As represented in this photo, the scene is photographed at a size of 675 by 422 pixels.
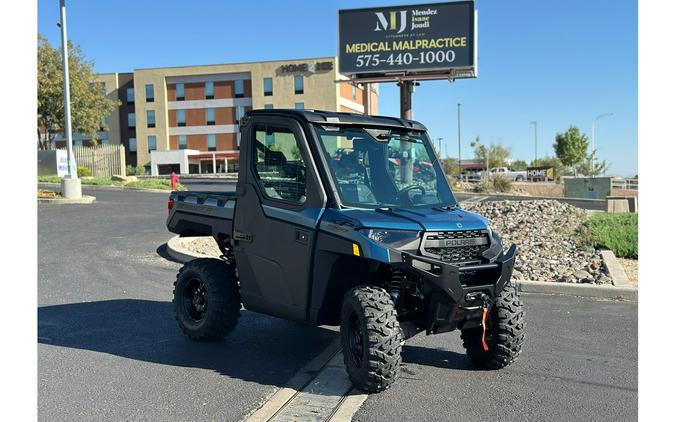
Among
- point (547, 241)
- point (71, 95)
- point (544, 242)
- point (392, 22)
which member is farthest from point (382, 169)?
point (71, 95)

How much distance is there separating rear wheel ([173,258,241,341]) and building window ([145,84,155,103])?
68.4 metres

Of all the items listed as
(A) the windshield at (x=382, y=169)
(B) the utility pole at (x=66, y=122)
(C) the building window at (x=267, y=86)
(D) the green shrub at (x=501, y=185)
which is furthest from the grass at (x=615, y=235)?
(C) the building window at (x=267, y=86)

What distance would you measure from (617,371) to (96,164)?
42.9 meters

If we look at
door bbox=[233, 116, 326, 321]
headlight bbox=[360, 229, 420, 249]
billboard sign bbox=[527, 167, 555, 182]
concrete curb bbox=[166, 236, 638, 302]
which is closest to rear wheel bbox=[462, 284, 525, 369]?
headlight bbox=[360, 229, 420, 249]

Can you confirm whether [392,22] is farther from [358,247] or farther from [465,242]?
[358,247]

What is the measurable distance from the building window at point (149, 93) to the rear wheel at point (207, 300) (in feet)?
224

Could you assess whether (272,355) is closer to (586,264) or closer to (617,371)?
(617,371)

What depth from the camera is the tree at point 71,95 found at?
127 feet

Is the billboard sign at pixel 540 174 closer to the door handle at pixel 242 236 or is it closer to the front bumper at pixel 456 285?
the door handle at pixel 242 236

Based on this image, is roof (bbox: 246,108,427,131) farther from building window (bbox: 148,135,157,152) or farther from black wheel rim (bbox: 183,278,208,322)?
building window (bbox: 148,135,157,152)

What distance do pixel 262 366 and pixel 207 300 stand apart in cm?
98

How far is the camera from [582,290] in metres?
8.55

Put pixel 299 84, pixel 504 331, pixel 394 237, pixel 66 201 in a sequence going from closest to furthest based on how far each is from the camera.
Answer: pixel 394 237, pixel 504 331, pixel 66 201, pixel 299 84

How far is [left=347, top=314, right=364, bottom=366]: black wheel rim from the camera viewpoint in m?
4.77
